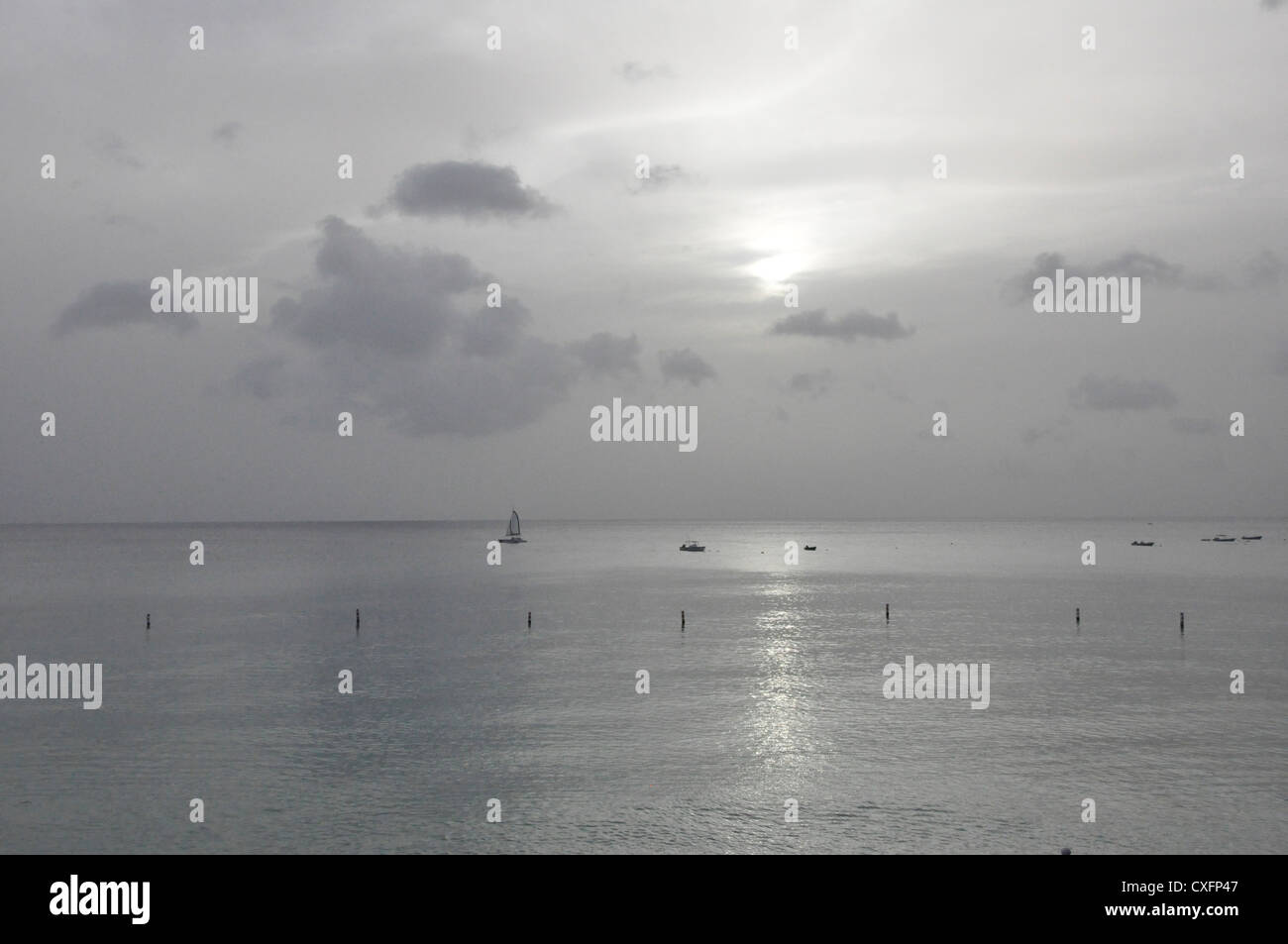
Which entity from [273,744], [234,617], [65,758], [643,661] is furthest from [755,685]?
[234,617]

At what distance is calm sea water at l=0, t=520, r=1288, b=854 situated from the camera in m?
35.2

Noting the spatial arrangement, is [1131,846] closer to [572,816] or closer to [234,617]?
[572,816]

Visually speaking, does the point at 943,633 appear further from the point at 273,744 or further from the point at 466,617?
the point at 273,744

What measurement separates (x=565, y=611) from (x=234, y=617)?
122ft

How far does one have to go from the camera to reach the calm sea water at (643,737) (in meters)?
35.2

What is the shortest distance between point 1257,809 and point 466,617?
269ft

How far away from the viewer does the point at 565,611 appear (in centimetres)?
11281

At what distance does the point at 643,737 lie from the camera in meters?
49.1

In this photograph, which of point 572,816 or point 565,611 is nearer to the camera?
point 572,816

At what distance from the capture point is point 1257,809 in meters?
37.1
